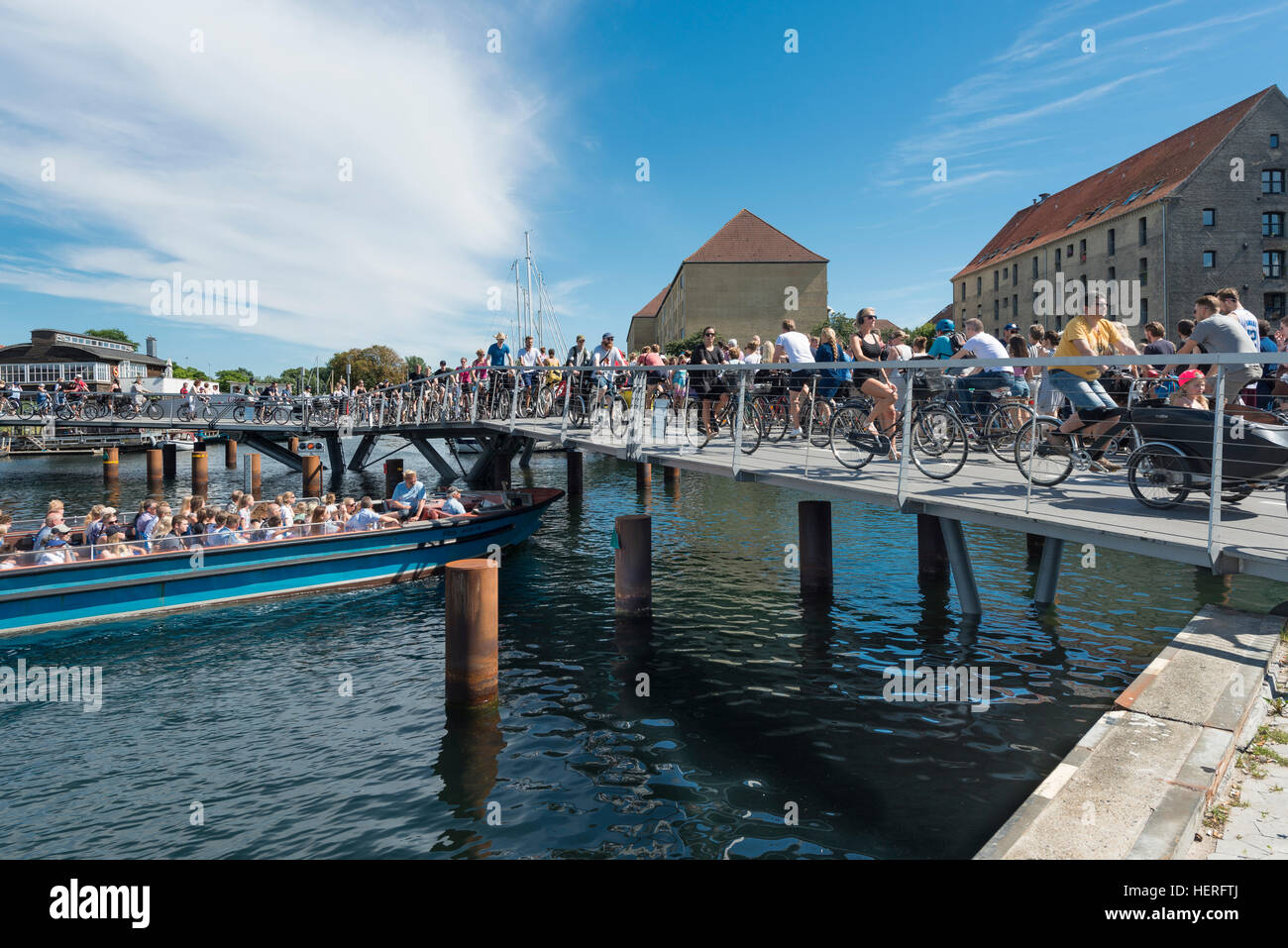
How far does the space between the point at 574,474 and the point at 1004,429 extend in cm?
2094

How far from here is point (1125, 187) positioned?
52.5 meters

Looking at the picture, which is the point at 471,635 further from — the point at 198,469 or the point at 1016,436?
the point at 198,469

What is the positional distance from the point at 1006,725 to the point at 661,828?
Answer: 4.17 meters

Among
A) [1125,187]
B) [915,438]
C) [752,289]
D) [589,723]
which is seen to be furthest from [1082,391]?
[752,289]

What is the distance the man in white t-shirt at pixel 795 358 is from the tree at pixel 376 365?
10103cm

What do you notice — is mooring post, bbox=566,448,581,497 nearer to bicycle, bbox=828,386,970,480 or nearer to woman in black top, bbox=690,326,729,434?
woman in black top, bbox=690,326,729,434

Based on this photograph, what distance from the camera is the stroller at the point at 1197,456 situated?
615 centimetres

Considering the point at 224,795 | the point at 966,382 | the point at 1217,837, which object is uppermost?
the point at 966,382

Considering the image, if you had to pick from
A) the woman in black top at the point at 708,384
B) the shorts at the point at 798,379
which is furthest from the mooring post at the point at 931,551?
the woman in black top at the point at 708,384

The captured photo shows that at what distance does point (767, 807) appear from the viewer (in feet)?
22.7

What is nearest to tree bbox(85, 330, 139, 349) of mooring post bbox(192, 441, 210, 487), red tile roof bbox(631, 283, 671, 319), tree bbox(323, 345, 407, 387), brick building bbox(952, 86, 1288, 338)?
tree bbox(323, 345, 407, 387)

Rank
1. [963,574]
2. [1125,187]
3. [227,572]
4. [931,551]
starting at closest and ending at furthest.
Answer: [963,574], [227,572], [931,551], [1125,187]
